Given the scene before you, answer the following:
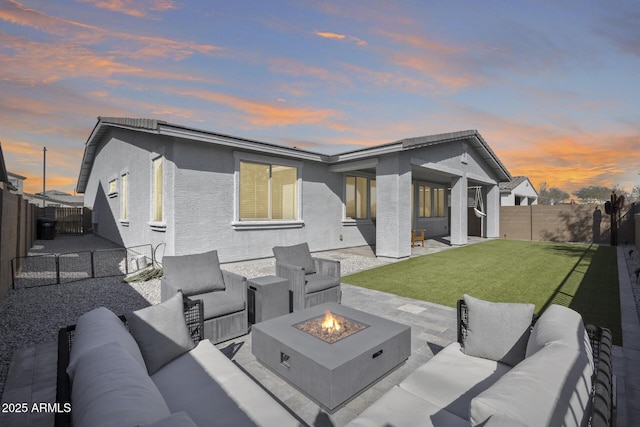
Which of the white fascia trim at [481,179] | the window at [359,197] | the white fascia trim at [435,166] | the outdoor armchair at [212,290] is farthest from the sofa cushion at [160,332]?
the white fascia trim at [481,179]

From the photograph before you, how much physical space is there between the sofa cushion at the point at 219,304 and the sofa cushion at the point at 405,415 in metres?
2.54

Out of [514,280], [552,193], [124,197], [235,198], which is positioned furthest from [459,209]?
[552,193]

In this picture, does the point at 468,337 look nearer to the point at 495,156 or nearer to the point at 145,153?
the point at 145,153

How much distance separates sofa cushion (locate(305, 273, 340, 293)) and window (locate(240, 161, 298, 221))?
466 cm

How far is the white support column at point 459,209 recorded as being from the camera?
1382cm

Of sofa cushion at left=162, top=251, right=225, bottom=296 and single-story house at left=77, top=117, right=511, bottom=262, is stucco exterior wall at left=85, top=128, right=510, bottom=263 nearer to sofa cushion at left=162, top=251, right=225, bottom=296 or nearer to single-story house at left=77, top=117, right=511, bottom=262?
single-story house at left=77, top=117, right=511, bottom=262

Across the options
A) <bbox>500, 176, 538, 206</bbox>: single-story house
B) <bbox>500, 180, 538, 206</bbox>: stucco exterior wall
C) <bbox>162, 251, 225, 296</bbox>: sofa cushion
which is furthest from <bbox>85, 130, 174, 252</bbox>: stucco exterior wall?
<bbox>500, 180, 538, 206</bbox>: stucco exterior wall

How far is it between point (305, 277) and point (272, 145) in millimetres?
5494

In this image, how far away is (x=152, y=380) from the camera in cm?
211

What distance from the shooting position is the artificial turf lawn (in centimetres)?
564

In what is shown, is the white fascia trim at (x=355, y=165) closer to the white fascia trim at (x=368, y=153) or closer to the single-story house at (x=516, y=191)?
the white fascia trim at (x=368, y=153)

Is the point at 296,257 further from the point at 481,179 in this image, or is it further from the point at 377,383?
the point at 481,179

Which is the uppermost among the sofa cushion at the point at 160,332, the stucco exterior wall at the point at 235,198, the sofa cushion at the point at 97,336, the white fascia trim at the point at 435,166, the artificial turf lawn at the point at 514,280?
the white fascia trim at the point at 435,166

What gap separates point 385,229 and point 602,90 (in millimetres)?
10047
